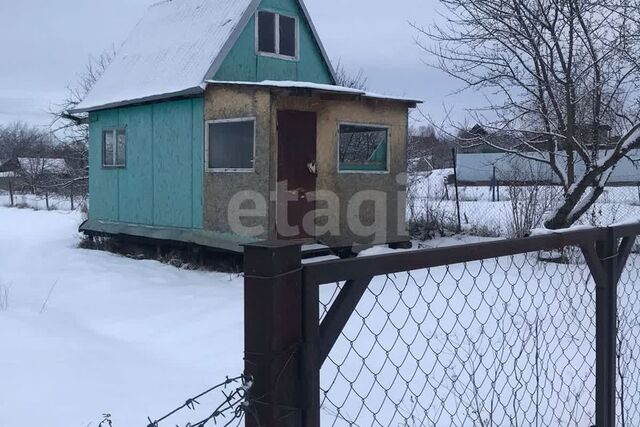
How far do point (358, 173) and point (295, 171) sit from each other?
4.74 ft

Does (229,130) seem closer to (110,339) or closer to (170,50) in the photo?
(170,50)

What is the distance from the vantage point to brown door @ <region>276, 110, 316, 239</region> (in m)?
10.0

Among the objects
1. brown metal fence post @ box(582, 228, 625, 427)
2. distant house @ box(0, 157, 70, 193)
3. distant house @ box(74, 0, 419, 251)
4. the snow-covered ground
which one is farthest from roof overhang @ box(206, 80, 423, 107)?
distant house @ box(0, 157, 70, 193)

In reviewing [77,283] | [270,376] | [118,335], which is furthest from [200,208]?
[270,376]

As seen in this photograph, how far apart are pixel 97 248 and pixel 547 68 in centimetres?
953

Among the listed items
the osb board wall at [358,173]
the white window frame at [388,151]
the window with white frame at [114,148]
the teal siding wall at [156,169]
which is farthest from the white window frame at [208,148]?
the window with white frame at [114,148]

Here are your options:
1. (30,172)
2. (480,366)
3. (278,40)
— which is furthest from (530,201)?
(30,172)

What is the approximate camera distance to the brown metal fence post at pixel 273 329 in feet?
4.79

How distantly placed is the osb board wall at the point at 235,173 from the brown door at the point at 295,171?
250 mm

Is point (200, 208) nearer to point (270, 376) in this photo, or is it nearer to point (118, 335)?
point (118, 335)

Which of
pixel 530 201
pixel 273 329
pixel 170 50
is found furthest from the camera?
pixel 170 50

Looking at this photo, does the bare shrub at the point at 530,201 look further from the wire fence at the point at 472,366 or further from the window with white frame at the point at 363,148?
Answer: the wire fence at the point at 472,366

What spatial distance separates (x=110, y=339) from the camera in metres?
5.84

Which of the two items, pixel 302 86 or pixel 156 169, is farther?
pixel 156 169
